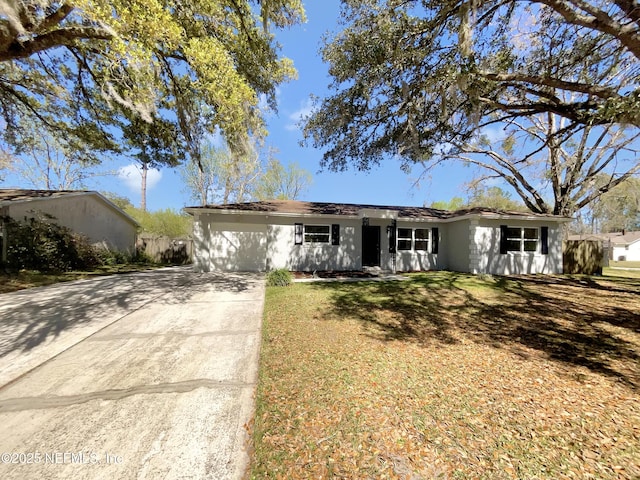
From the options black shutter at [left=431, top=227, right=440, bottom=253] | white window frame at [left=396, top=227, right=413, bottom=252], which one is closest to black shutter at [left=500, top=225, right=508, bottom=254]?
black shutter at [left=431, top=227, right=440, bottom=253]

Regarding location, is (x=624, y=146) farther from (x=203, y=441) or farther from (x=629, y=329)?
(x=203, y=441)

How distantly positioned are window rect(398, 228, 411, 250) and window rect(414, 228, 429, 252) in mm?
378

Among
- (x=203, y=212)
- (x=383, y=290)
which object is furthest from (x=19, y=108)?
(x=383, y=290)

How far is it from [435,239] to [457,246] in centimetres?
106

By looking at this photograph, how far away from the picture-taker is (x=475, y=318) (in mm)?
5676

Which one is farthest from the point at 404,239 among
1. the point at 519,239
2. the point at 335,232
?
the point at 519,239

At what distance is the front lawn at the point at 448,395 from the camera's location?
1.99 metres

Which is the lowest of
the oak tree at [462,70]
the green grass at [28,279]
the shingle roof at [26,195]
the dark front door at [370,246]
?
the green grass at [28,279]

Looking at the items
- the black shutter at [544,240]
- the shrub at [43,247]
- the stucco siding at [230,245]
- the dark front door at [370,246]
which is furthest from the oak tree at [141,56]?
the black shutter at [544,240]

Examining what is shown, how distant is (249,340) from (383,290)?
505cm

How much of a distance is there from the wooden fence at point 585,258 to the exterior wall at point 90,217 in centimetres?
2506

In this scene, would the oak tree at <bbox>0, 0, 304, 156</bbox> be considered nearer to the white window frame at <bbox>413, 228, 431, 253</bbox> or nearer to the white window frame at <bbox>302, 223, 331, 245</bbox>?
the white window frame at <bbox>302, 223, 331, 245</bbox>

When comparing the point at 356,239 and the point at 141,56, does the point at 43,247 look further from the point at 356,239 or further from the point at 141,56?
the point at 356,239

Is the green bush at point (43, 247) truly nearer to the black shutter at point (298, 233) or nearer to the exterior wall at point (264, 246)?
the exterior wall at point (264, 246)
